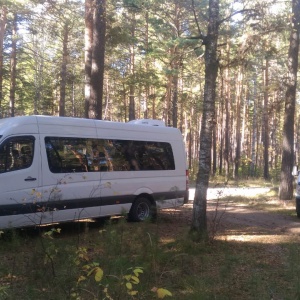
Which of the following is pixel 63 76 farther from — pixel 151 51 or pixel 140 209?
pixel 140 209

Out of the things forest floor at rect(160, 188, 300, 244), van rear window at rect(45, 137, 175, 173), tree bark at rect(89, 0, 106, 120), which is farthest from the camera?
→ tree bark at rect(89, 0, 106, 120)

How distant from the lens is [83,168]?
1028 centimetres

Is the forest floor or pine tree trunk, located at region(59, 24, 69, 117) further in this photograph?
pine tree trunk, located at region(59, 24, 69, 117)

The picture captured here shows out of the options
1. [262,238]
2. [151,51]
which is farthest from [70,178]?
[151,51]

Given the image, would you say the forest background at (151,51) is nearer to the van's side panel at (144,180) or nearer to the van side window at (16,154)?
the van's side panel at (144,180)

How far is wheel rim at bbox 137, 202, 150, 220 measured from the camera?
1174cm

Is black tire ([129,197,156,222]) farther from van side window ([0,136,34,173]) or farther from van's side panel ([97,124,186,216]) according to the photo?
van side window ([0,136,34,173])

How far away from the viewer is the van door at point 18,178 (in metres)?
8.71

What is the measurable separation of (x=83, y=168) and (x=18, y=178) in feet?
5.80

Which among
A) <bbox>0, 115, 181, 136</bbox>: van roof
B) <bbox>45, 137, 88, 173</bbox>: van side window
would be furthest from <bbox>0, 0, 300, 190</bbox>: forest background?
<bbox>45, 137, 88, 173</bbox>: van side window

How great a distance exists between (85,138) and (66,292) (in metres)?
6.14

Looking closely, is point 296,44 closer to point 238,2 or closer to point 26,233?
point 238,2

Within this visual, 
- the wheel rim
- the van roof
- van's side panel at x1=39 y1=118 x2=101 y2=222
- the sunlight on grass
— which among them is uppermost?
the van roof

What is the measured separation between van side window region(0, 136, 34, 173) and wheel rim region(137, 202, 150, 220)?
3.65m
